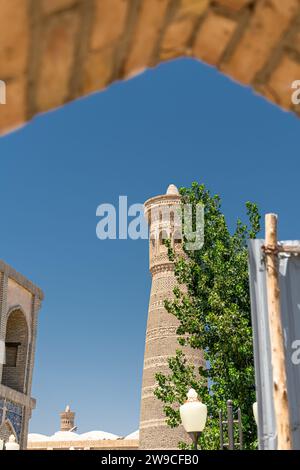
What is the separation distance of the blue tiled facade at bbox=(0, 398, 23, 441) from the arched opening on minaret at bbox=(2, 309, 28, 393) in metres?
0.66

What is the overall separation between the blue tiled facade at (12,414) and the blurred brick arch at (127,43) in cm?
1554

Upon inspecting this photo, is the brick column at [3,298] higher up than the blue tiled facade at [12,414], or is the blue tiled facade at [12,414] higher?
the brick column at [3,298]

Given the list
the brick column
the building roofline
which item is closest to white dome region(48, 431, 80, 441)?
the building roofline

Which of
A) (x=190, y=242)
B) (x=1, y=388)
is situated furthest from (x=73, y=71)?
(x=1, y=388)

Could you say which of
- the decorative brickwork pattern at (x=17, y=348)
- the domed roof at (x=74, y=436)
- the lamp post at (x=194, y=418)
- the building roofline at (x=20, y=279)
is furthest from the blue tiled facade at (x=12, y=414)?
the domed roof at (x=74, y=436)

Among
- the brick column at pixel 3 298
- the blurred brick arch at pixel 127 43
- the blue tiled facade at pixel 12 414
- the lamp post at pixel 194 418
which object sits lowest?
the lamp post at pixel 194 418

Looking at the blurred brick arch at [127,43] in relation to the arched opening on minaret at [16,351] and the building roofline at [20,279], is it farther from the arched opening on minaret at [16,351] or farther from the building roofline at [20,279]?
the arched opening on minaret at [16,351]

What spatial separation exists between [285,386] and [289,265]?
95 centimetres

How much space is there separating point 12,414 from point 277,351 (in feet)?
44.8

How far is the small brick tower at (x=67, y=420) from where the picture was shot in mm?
43125

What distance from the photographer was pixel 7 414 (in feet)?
52.1

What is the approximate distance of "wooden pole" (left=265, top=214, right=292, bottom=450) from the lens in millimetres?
A: 3938

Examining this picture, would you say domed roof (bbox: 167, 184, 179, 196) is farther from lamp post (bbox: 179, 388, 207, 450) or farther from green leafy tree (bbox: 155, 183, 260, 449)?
lamp post (bbox: 179, 388, 207, 450)
